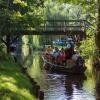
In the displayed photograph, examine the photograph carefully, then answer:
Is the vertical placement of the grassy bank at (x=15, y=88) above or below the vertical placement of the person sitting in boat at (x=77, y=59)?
above

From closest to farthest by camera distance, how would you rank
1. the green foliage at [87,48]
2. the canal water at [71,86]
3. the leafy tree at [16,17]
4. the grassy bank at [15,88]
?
1. the grassy bank at [15,88]
2. the green foliage at [87,48]
3. the canal water at [71,86]
4. the leafy tree at [16,17]

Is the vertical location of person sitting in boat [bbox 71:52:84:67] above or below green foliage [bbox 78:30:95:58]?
below

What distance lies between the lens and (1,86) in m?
15.3

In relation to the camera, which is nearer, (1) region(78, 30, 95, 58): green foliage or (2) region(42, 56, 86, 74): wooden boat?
(1) region(78, 30, 95, 58): green foliage

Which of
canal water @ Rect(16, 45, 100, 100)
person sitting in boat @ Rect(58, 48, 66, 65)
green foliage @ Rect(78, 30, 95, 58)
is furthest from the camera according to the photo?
person sitting in boat @ Rect(58, 48, 66, 65)

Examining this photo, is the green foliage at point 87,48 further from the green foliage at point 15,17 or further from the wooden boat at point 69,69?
the wooden boat at point 69,69

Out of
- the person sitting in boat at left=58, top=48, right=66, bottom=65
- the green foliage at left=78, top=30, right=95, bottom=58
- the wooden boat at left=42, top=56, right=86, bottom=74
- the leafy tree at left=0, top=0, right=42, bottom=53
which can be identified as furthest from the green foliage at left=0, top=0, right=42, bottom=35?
the wooden boat at left=42, top=56, right=86, bottom=74

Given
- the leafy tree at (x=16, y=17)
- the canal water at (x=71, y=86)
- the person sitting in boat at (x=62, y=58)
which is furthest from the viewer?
the person sitting in boat at (x=62, y=58)

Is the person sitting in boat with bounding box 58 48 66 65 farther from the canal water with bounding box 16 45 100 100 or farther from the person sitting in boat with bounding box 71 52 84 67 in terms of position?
the canal water with bounding box 16 45 100 100

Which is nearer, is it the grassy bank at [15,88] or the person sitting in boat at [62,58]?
the grassy bank at [15,88]

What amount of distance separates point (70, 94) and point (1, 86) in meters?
7.79

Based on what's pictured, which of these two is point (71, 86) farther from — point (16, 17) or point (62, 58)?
point (62, 58)

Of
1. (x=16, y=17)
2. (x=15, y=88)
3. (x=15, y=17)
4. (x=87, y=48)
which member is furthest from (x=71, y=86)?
(x=15, y=88)

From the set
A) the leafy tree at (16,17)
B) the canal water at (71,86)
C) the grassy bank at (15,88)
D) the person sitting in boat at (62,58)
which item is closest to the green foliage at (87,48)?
the canal water at (71,86)
